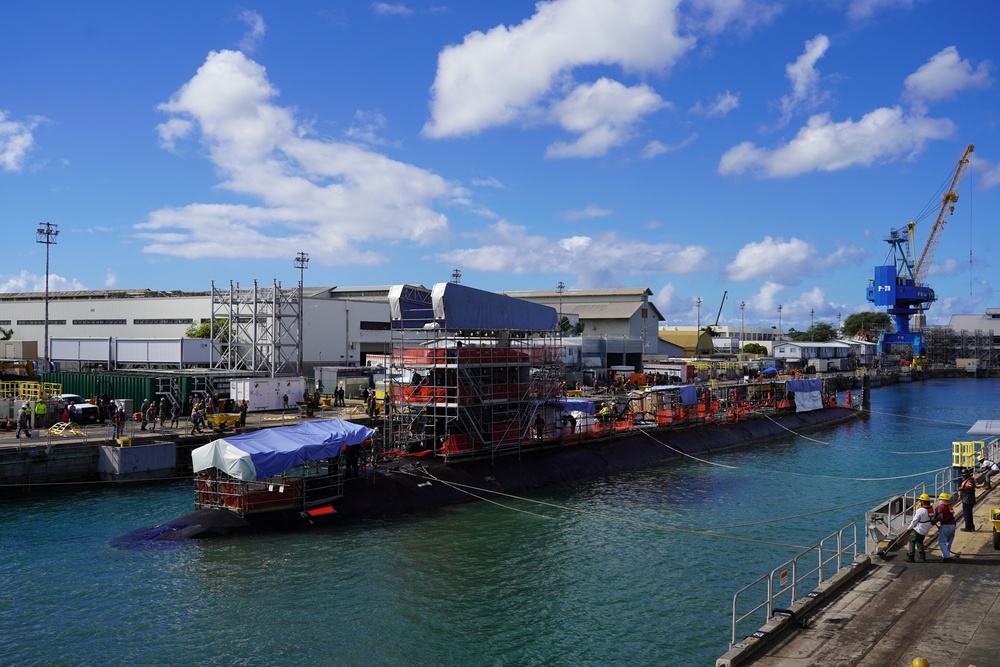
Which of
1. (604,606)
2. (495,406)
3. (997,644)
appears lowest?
(604,606)

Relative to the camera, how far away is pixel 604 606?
19578mm

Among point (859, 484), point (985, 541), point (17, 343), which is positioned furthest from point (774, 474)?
point (17, 343)

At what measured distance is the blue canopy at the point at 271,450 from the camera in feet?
77.3

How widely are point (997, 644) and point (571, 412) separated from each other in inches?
1159

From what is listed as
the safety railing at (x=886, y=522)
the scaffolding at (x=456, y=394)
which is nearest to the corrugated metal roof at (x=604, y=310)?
the scaffolding at (x=456, y=394)

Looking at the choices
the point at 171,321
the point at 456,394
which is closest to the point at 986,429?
the point at 456,394

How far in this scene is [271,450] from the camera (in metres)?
24.2

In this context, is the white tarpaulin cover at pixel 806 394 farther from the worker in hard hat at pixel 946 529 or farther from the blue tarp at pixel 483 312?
the worker in hard hat at pixel 946 529

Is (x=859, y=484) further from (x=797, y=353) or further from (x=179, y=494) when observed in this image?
(x=797, y=353)

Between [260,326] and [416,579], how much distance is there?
47582 mm

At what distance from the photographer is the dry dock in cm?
1258

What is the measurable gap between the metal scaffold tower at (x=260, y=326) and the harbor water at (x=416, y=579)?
27.5m

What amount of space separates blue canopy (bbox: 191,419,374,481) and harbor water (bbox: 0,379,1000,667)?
2.29m

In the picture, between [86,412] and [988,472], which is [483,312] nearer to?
[988,472]
